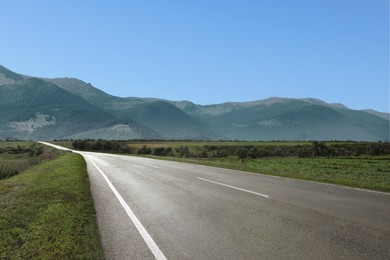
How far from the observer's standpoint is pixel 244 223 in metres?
8.46

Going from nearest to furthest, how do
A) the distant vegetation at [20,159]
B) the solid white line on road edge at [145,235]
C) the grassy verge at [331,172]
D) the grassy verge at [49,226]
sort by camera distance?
1. the solid white line on road edge at [145,235]
2. the grassy verge at [49,226]
3. the grassy verge at [331,172]
4. the distant vegetation at [20,159]

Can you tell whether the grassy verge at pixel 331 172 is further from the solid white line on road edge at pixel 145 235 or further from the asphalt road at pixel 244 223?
the solid white line on road edge at pixel 145 235

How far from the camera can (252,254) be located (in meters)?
6.26

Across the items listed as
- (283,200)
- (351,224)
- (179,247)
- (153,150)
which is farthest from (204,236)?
(153,150)

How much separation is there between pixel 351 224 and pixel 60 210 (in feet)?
24.3

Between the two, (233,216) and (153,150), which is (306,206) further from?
(153,150)

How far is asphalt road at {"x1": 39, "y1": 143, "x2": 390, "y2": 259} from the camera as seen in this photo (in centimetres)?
648

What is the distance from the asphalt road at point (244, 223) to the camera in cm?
648

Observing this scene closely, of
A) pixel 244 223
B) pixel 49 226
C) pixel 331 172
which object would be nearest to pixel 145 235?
pixel 244 223

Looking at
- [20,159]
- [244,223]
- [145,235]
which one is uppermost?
[244,223]

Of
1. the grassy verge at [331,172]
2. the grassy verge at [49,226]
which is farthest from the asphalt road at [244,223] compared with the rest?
the grassy verge at [331,172]

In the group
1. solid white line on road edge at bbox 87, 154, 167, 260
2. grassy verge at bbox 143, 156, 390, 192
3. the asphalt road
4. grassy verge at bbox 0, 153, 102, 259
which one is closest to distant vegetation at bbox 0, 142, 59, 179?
grassy verge at bbox 143, 156, 390, 192

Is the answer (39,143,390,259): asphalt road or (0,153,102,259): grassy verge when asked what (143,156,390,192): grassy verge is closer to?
(39,143,390,259): asphalt road

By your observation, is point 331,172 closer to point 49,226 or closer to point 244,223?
point 244,223
